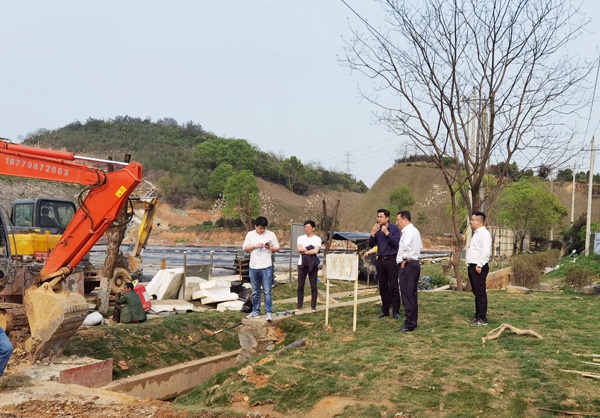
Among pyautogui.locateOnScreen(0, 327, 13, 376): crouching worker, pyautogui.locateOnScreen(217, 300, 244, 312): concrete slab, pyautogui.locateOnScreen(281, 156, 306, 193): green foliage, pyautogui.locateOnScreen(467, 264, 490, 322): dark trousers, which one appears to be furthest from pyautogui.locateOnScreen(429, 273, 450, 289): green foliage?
pyautogui.locateOnScreen(281, 156, 306, 193): green foliage

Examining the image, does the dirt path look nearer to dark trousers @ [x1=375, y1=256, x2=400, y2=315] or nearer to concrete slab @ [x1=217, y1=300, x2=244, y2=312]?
dark trousers @ [x1=375, y1=256, x2=400, y2=315]

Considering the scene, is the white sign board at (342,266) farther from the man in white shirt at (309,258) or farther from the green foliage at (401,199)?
the green foliage at (401,199)

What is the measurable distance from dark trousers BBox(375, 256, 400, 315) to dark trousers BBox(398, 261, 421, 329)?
3.04 feet

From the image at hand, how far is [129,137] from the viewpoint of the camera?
4466 inches

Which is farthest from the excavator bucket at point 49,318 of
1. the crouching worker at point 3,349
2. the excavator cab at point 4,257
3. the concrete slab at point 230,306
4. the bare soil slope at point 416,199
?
the bare soil slope at point 416,199

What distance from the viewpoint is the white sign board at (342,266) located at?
979 cm

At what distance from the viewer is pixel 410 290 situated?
372 inches

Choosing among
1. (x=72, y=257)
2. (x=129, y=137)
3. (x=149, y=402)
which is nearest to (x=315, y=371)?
(x=149, y=402)

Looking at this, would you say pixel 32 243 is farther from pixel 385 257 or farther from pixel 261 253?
pixel 385 257

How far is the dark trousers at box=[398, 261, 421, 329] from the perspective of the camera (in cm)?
945

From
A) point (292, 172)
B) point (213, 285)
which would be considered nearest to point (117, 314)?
point (213, 285)

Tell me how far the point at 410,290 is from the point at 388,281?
53.5 inches

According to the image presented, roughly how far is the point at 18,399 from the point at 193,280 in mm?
10842

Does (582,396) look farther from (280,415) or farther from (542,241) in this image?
(542,241)
